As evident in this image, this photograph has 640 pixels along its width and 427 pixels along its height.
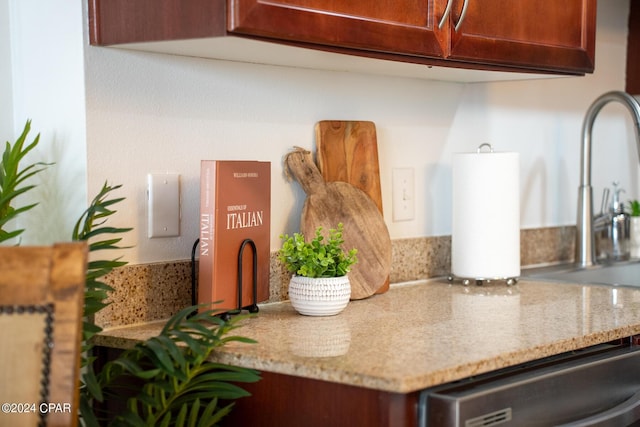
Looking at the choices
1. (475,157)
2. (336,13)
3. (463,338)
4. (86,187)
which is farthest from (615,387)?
(86,187)

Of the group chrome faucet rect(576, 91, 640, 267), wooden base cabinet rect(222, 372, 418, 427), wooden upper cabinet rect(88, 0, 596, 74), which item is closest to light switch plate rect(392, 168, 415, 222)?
wooden upper cabinet rect(88, 0, 596, 74)

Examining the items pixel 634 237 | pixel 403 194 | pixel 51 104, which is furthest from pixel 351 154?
pixel 634 237

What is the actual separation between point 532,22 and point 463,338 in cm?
77

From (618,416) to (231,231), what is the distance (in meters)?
0.75

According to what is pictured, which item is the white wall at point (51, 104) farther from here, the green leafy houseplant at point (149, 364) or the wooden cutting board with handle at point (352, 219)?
the wooden cutting board with handle at point (352, 219)

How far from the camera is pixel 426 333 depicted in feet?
5.18

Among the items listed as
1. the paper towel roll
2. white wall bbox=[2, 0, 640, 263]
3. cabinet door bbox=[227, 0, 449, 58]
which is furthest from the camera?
the paper towel roll

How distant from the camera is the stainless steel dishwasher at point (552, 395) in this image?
1332mm

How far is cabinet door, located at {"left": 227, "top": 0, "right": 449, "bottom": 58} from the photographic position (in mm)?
1432

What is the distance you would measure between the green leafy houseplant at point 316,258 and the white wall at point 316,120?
19 cm

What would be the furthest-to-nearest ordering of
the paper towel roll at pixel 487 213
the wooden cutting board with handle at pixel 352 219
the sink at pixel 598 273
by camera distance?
the sink at pixel 598 273 < the paper towel roll at pixel 487 213 < the wooden cutting board with handle at pixel 352 219

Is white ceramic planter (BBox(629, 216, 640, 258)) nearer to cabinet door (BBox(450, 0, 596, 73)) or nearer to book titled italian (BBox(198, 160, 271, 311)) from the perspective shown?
cabinet door (BBox(450, 0, 596, 73))

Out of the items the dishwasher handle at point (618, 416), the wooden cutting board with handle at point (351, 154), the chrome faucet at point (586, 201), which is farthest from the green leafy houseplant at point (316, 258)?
the chrome faucet at point (586, 201)

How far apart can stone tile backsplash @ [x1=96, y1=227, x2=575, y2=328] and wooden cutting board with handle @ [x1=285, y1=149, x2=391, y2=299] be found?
0.14m
